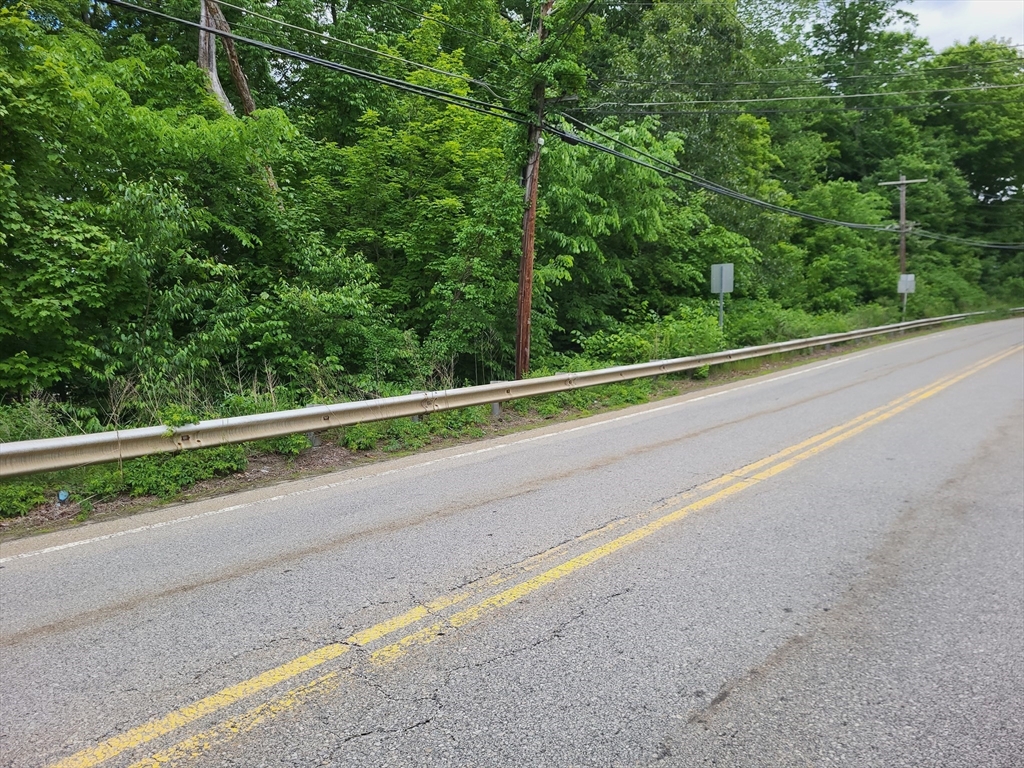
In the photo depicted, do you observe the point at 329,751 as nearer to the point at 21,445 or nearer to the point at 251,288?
the point at 21,445

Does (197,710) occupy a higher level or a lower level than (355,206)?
lower

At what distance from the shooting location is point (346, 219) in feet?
48.5

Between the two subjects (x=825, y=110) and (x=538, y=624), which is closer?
(x=538, y=624)

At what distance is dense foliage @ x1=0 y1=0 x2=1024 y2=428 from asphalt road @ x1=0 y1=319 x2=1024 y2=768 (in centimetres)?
297

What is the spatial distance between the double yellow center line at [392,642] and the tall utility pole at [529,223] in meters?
7.03

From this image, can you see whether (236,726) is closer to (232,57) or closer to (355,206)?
(355,206)

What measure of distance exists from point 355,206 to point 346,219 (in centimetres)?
38

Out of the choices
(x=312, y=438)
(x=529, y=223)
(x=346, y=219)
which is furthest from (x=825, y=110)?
(x=312, y=438)

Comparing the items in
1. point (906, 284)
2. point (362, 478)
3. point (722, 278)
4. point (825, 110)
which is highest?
point (825, 110)

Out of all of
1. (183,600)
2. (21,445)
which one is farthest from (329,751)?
(21,445)

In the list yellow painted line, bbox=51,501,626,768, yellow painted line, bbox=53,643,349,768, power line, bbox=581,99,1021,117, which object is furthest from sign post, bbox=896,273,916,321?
yellow painted line, bbox=53,643,349,768

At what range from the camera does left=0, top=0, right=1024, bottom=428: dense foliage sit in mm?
9320

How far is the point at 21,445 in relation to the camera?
5.50 metres

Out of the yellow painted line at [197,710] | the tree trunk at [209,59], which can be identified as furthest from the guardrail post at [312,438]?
the tree trunk at [209,59]
